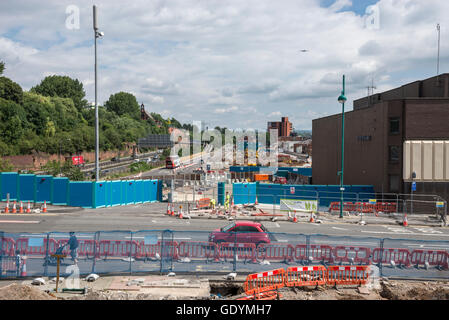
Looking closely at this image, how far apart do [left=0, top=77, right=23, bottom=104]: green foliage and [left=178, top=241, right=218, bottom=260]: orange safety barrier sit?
251 ft

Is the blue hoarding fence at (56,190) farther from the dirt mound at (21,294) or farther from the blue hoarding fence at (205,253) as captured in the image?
the dirt mound at (21,294)

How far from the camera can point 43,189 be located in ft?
98.6

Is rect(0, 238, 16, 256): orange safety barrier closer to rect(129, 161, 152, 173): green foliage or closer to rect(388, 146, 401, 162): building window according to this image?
rect(388, 146, 401, 162): building window

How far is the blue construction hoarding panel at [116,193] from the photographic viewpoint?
3112cm

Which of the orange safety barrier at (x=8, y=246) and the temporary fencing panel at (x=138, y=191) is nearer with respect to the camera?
the orange safety barrier at (x=8, y=246)

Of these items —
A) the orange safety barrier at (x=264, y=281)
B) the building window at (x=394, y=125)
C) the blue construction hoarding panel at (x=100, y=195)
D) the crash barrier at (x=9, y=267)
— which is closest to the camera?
the orange safety barrier at (x=264, y=281)

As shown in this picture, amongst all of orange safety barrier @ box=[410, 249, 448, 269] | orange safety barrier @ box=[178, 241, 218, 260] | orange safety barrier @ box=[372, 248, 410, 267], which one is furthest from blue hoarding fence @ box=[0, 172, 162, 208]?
orange safety barrier @ box=[410, 249, 448, 269]

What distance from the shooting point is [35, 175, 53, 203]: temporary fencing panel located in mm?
29969

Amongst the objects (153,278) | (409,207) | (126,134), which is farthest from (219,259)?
(126,134)

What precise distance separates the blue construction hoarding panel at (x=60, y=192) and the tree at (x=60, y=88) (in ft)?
343

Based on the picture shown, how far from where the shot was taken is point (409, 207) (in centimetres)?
3173

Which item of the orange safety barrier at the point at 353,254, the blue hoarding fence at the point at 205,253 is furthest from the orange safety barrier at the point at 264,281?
the orange safety barrier at the point at 353,254

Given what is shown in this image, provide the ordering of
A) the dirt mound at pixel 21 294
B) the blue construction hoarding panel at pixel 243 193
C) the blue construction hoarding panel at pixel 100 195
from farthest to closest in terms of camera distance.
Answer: the blue construction hoarding panel at pixel 243 193, the blue construction hoarding panel at pixel 100 195, the dirt mound at pixel 21 294

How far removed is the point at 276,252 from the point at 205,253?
2.91 meters
